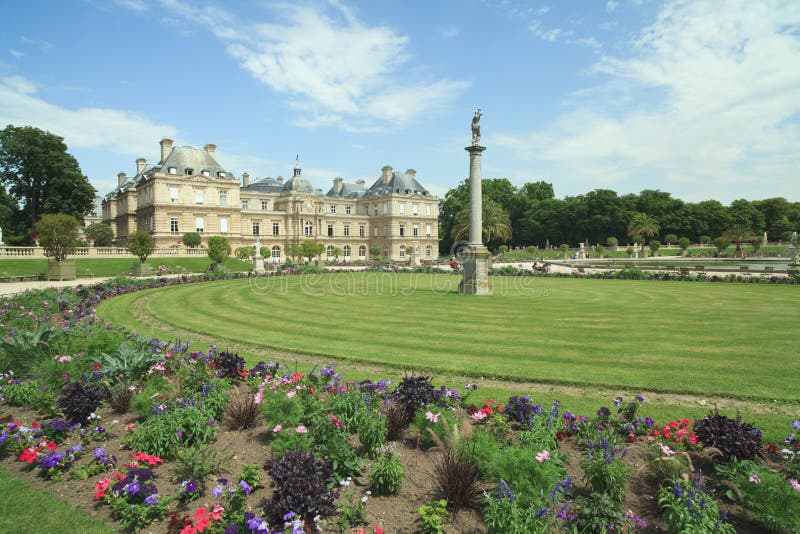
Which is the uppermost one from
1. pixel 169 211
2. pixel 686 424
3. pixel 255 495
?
pixel 169 211

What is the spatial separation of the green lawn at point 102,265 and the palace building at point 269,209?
53.0 feet

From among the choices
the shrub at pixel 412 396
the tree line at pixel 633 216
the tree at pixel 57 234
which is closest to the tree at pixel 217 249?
the tree at pixel 57 234

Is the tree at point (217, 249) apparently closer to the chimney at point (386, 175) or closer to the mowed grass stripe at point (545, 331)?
the mowed grass stripe at point (545, 331)

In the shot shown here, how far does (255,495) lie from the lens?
4.52 meters

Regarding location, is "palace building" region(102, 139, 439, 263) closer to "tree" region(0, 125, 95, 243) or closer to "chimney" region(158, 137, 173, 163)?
"chimney" region(158, 137, 173, 163)

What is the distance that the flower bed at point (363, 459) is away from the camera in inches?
156

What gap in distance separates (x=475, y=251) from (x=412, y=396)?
655 inches

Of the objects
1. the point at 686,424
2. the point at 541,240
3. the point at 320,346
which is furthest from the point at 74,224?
the point at 541,240

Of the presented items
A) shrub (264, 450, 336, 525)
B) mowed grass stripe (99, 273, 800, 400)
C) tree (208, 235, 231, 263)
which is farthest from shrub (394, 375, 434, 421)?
tree (208, 235, 231, 263)

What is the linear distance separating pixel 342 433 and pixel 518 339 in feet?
25.1

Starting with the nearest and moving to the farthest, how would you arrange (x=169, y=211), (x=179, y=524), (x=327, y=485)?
(x=179, y=524)
(x=327, y=485)
(x=169, y=211)

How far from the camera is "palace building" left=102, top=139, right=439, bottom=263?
63438 mm

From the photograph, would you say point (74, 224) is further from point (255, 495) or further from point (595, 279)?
point (595, 279)

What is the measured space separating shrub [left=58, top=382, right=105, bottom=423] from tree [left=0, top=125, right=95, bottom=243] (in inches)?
2305
